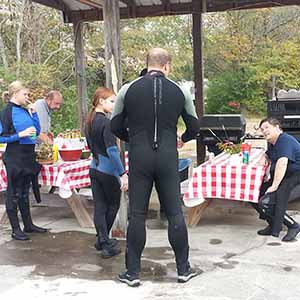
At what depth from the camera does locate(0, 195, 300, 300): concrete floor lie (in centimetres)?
370

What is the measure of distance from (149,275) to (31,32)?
440 inches

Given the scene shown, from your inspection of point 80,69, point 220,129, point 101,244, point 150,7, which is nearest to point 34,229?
point 101,244

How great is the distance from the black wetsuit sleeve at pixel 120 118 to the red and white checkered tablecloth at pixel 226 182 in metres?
1.40

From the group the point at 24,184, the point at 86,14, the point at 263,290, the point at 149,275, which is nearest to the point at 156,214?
the point at 24,184

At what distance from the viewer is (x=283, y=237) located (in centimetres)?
489

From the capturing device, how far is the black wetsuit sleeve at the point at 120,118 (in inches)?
146

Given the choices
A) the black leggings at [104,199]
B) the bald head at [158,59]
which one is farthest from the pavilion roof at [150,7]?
the bald head at [158,59]

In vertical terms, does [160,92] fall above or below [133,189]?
above

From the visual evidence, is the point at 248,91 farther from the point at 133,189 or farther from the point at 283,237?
the point at 133,189

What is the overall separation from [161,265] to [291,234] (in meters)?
1.31

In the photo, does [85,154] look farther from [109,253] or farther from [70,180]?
[109,253]

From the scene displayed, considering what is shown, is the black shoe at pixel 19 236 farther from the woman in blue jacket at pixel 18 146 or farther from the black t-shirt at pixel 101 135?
the black t-shirt at pixel 101 135

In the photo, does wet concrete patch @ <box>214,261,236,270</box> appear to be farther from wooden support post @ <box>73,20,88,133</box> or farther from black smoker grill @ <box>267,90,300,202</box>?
wooden support post @ <box>73,20,88,133</box>

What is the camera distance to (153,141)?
3.66m
